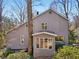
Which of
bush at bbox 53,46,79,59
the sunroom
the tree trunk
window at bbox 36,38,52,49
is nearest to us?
bush at bbox 53,46,79,59

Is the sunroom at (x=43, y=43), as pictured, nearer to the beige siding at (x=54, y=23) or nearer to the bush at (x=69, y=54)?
the beige siding at (x=54, y=23)

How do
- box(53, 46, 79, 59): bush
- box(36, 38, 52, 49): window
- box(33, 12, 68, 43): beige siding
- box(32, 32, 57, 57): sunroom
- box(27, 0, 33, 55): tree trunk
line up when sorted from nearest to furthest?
box(53, 46, 79, 59): bush
box(27, 0, 33, 55): tree trunk
box(32, 32, 57, 57): sunroom
box(36, 38, 52, 49): window
box(33, 12, 68, 43): beige siding

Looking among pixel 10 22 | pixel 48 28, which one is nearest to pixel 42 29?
pixel 48 28

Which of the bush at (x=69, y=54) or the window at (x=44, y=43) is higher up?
the window at (x=44, y=43)

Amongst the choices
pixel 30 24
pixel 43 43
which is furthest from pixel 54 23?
pixel 30 24

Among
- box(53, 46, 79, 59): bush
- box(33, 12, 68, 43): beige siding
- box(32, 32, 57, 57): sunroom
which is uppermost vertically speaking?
box(33, 12, 68, 43): beige siding

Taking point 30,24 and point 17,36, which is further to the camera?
point 17,36

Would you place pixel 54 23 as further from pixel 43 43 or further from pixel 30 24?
pixel 30 24

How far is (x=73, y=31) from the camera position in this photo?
44500mm

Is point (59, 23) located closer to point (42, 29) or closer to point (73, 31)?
point (42, 29)

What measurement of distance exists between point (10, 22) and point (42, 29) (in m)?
19.5

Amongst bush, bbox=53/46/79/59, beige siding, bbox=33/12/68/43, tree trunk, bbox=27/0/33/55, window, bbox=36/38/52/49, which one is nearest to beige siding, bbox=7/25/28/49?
beige siding, bbox=33/12/68/43

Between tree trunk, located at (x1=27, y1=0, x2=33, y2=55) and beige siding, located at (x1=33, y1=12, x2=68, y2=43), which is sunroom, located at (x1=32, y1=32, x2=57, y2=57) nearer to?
tree trunk, located at (x1=27, y1=0, x2=33, y2=55)

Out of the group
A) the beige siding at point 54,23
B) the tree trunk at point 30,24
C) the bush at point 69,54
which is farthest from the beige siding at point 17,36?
the bush at point 69,54
